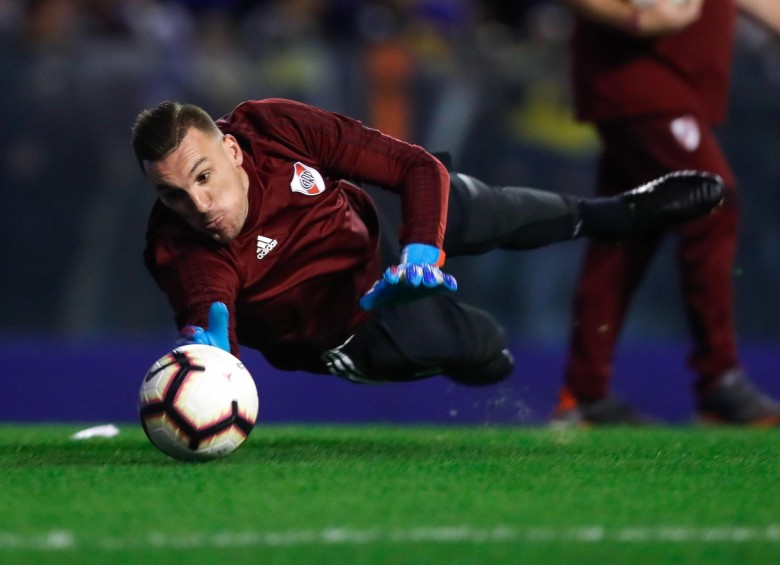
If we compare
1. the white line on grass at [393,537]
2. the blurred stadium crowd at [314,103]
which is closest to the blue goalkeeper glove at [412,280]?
the white line on grass at [393,537]

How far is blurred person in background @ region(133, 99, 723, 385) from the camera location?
4.10 meters

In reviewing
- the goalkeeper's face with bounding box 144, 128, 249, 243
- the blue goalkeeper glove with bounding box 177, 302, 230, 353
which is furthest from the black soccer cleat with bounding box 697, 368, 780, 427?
the blue goalkeeper glove with bounding box 177, 302, 230, 353

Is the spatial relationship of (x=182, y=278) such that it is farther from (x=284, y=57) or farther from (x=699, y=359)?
(x=284, y=57)

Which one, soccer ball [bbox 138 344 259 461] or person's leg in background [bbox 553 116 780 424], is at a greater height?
soccer ball [bbox 138 344 259 461]

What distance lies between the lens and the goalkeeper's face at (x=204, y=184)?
13.3ft

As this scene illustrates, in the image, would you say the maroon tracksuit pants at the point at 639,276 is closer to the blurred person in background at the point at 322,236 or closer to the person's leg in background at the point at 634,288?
the person's leg in background at the point at 634,288

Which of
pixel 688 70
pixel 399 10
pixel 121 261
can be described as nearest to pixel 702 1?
pixel 688 70

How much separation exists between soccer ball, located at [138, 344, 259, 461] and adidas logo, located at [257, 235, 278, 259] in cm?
46

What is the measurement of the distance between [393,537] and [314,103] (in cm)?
470

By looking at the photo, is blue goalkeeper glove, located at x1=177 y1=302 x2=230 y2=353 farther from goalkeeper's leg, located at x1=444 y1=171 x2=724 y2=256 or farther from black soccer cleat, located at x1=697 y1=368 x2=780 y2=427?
black soccer cleat, located at x1=697 y1=368 x2=780 y2=427

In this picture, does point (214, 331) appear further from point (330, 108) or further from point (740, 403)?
point (330, 108)

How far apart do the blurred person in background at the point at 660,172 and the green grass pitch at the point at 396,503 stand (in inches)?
46.2

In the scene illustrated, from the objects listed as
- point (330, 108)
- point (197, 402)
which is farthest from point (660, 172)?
point (197, 402)

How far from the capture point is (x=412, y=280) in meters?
3.97
